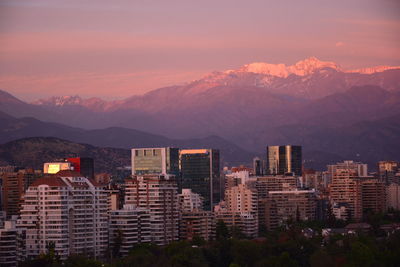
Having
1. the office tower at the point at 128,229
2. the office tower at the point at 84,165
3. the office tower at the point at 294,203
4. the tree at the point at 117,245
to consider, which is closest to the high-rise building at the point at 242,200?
the office tower at the point at 294,203

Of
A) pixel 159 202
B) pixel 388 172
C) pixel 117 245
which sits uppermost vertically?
pixel 388 172

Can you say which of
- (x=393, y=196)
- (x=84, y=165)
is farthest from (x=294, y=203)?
(x=393, y=196)

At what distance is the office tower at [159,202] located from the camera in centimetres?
8612

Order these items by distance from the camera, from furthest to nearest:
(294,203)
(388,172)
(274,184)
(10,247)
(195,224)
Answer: (388,172)
(274,184)
(294,203)
(195,224)
(10,247)

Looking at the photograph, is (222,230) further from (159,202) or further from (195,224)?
(159,202)

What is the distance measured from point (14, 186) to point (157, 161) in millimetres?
20197

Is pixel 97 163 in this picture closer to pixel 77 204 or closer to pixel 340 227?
pixel 340 227

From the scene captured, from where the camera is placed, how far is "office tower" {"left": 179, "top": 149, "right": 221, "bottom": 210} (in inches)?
4872

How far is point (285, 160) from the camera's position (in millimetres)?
154500

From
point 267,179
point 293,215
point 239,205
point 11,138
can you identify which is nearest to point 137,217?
point 239,205

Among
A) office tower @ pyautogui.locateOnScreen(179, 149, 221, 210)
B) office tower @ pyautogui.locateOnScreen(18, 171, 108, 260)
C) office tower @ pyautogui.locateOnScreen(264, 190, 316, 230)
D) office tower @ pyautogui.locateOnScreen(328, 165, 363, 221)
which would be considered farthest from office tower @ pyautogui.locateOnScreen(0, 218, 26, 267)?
office tower @ pyautogui.locateOnScreen(328, 165, 363, 221)

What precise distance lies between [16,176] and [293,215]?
28.9 meters

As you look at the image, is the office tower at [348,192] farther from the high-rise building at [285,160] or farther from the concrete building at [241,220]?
the concrete building at [241,220]

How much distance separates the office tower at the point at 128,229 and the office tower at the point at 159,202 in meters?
1.75
